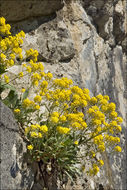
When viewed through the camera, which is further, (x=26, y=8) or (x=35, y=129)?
(x=26, y=8)

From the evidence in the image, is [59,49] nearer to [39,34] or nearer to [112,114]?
[39,34]

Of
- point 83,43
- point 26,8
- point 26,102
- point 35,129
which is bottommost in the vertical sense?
point 35,129

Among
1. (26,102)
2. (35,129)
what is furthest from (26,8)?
(35,129)

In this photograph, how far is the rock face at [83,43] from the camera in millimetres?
5711

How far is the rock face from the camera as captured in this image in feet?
18.7

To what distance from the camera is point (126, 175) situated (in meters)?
7.30

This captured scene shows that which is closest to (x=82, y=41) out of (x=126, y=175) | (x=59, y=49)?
(x=59, y=49)

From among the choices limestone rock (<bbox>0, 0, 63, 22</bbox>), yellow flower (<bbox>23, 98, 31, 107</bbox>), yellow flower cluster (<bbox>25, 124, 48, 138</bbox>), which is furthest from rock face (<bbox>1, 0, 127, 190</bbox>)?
yellow flower (<bbox>23, 98, 31, 107</bbox>)

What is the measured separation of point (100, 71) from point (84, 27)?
184 centimetres

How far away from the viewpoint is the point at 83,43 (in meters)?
7.24

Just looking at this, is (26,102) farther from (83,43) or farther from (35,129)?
(83,43)

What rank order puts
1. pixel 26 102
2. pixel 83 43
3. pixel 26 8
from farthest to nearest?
pixel 83 43 → pixel 26 8 → pixel 26 102

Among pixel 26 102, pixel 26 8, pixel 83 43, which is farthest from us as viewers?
pixel 83 43

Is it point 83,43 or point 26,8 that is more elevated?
point 83,43
